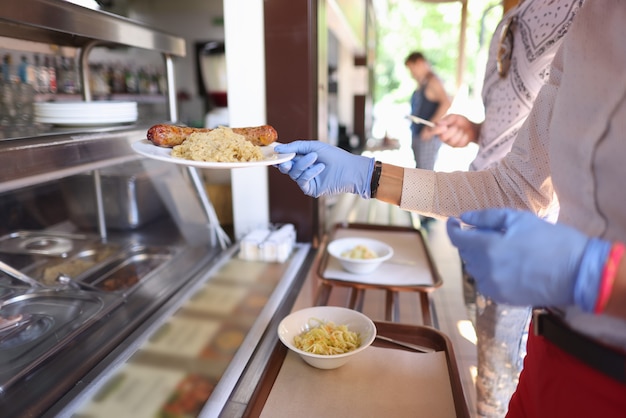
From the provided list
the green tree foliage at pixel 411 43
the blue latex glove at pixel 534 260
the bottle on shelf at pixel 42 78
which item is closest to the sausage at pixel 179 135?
the blue latex glove at pixel 534 260

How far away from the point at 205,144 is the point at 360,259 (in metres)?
0.66

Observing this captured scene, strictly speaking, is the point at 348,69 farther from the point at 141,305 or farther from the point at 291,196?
the point at 141,305

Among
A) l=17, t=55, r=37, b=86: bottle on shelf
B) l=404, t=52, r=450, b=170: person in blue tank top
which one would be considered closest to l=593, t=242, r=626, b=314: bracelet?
l=17, t=55, r=37, b=86: bottle on shelf

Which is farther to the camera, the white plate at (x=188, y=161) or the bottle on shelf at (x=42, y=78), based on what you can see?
the bottle on shelf at (x=42, y=78)

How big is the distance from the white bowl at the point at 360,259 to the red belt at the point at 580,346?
0.65 metres

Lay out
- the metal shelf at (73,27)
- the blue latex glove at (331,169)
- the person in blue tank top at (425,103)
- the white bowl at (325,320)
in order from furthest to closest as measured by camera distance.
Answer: the person in blue tank top at (425,103)
the blue latex glove at (331,169)
the white bowl at (325,320)
the metal shelf at (73,27)

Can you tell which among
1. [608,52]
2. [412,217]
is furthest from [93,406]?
[412,217]

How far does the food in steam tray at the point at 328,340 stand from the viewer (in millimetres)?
898

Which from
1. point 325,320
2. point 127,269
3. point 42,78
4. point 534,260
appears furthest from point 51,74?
point 534,260

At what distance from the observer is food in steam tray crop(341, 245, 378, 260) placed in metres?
1.40

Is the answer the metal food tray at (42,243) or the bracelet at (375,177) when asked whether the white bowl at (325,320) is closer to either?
the bracelet at (375,177)

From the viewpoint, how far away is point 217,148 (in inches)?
35.0

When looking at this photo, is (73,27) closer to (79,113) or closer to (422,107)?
(79,113)

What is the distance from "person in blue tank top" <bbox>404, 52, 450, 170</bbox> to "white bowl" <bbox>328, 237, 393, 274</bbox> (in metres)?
2.30
